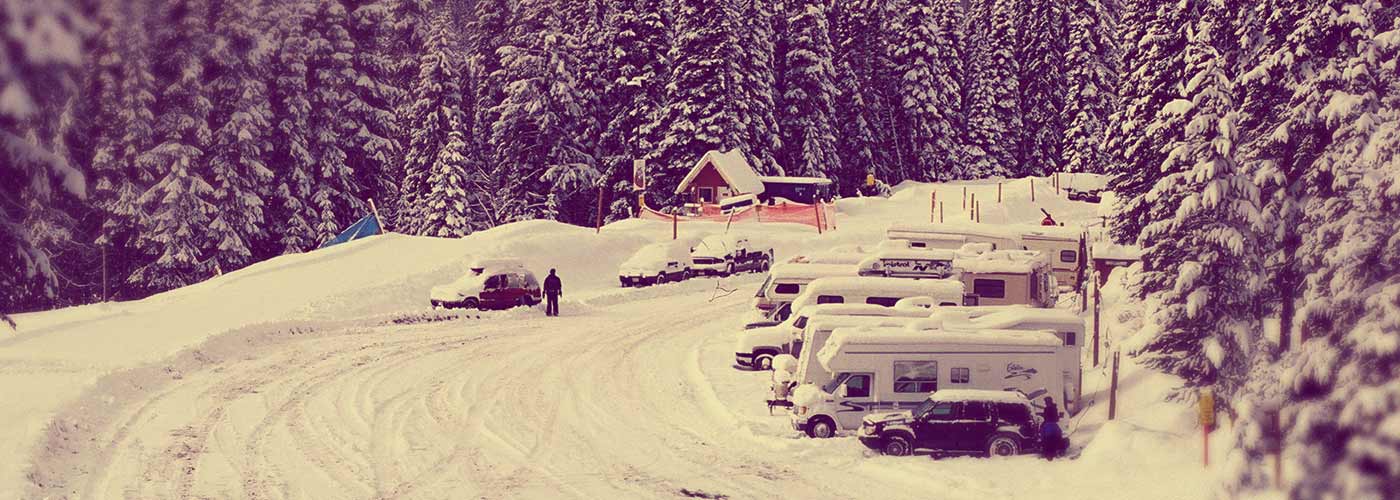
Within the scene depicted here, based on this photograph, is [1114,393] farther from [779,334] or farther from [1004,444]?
[779,334]

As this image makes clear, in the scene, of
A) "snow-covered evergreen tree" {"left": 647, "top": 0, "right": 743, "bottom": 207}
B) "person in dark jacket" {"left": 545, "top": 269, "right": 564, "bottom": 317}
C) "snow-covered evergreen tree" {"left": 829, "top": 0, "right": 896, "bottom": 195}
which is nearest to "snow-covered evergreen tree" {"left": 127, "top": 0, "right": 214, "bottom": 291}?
"person in dark jacket" {"left": 545, "top": 269, "right": 564, "bottom": 317}

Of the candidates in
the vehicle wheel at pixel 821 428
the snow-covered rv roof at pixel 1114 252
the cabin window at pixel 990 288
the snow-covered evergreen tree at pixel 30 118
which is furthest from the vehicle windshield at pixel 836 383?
the snow-covered rv roof at pixel 1114 252

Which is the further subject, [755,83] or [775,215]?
[755,83]

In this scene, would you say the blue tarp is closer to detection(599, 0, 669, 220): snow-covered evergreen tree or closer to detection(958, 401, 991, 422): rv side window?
detection(599, 0, 669, 220): snow-covered evergreen tree

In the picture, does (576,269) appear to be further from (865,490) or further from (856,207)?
(865,490)

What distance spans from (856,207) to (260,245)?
108ft

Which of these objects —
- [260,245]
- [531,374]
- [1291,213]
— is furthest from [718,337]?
[260,245]

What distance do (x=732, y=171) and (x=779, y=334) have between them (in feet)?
128

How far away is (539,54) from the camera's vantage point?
78375 millimetres

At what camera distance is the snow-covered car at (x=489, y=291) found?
43219mm

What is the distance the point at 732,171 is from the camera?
7119 centimetres

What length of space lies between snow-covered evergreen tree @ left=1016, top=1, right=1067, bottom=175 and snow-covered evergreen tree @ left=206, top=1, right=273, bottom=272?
5806 centimetres

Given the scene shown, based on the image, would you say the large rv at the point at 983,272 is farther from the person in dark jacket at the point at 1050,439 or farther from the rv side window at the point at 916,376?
the person in dark jacket at the point at 1050,439

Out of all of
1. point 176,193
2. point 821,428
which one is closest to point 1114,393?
point 821,428
